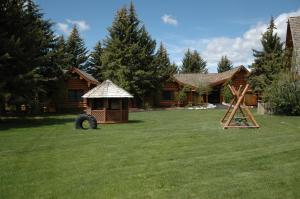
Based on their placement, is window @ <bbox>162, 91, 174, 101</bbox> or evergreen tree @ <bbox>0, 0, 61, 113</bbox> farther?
window @ <bbox>162, 91, 174, 101</bbox>

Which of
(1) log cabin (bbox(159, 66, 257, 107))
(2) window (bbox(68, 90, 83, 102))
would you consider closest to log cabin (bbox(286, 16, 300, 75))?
(1) log cabin (bbox(159, 66, 257, 107))

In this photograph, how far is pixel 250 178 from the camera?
7805mm

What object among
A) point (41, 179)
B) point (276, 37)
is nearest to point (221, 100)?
point (276, 37)

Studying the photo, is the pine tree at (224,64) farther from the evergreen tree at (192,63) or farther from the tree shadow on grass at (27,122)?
the tree shadow on grass at (27,122)

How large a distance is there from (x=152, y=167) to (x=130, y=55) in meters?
36.2

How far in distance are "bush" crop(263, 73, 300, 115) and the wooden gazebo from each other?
1090 centimetres

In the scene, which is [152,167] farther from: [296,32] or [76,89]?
[76,89]

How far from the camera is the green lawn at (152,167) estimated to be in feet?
22.9

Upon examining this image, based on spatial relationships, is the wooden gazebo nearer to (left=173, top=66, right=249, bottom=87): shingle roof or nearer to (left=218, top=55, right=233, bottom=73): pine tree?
(left=173, top=66, right=249, bottom=87): shingle roof

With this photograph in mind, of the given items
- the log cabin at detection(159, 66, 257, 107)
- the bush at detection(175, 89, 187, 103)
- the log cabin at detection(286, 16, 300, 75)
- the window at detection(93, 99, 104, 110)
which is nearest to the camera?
the window at detection(93, 99, 104, 110)

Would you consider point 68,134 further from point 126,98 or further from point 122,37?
point 122,37

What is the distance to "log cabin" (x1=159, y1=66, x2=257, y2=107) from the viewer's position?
51938 mm

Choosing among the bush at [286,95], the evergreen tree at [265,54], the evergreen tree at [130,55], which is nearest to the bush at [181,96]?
the evergreen tree at [130,55]

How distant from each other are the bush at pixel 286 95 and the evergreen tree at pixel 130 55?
19.8 m
